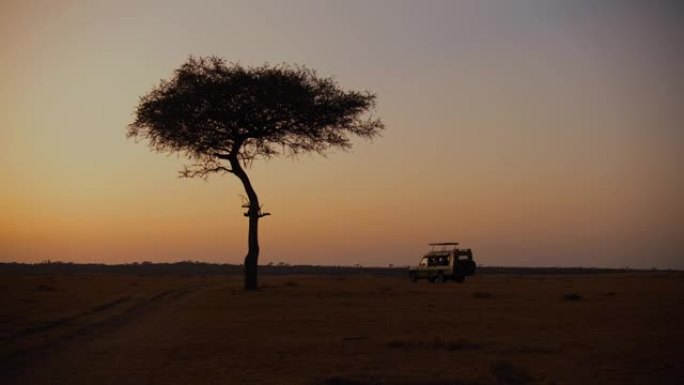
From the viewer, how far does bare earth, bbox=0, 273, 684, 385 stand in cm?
1416

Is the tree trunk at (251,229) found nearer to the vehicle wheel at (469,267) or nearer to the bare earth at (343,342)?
the bare earth at (343,342)

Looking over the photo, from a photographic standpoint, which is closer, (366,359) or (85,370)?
(85,370)

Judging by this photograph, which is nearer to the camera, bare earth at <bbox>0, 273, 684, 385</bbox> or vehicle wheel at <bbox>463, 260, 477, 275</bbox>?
bare earth at <bbox>0, 273, 684, 385</bbox>

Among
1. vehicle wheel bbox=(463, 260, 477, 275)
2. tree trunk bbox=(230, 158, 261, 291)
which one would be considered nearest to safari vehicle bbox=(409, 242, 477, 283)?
vehicle wheel bbox=(463, 260, 477, 275)

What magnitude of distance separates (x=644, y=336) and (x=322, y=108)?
27.8m

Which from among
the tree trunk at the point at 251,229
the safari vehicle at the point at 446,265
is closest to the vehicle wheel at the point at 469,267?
the safari vehicle at the point at 446,265

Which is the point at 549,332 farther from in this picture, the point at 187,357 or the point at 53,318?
the point at 53,318

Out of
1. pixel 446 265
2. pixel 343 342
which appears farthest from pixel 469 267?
pixel 343 342

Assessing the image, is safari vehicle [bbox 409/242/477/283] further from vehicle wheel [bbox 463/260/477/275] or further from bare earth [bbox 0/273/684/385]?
bare earth [bbox 0/273/684/385]

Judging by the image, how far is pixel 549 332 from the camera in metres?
20.9

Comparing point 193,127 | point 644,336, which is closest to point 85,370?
point 644,336

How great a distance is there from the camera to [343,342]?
63.0 feet

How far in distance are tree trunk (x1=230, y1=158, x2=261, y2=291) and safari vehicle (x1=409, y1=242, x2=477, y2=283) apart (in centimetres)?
1746

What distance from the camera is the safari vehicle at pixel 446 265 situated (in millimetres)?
56031
